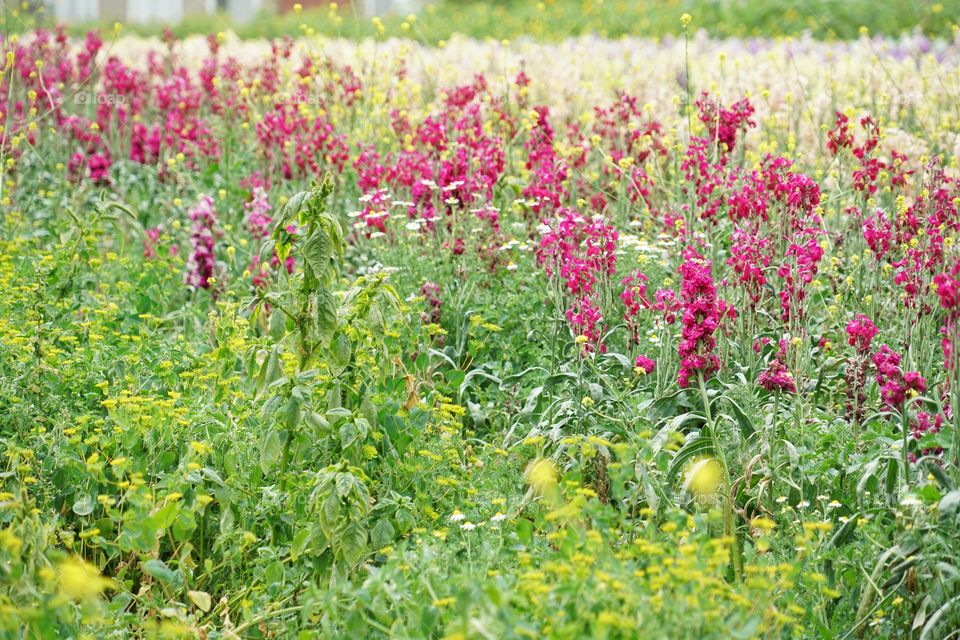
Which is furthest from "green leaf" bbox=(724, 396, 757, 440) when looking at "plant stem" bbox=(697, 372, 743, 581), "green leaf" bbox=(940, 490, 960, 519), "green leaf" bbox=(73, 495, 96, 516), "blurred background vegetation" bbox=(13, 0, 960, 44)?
"blurred background vegetation" bbox=(13, 0, 960, 44)

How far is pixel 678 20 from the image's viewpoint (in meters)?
15.3

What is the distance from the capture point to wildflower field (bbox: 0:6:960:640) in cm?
296

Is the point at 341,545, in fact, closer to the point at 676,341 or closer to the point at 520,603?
the point at 520,603

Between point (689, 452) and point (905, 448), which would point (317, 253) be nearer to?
point (689, 452)

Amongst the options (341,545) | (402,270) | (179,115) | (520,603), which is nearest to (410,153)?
(402,270)

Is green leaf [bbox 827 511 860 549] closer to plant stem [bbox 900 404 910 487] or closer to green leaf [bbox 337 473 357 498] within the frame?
plant stem [bbox 900 404 910 487]

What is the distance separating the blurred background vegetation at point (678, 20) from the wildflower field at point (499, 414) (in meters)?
7.57

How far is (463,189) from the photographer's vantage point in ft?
18.8

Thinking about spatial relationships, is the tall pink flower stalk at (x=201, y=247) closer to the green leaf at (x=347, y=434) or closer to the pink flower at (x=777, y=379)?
the green leaf at (x=347, y=434)

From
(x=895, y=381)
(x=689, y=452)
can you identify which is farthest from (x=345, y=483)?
(x=895, y=381)

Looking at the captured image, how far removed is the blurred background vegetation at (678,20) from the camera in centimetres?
1423

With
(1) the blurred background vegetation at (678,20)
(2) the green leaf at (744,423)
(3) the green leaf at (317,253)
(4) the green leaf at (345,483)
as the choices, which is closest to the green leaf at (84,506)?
(4) the green leaf at (345,483)

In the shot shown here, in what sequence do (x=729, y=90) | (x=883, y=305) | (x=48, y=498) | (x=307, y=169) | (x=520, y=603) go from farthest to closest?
1. (x=729, y=90)
2. (x=307, y=169)
3. (x=883, y=305)
4. (x=48, y=498)
5. (x=520, y=603)

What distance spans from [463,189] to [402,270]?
2.19 feet
